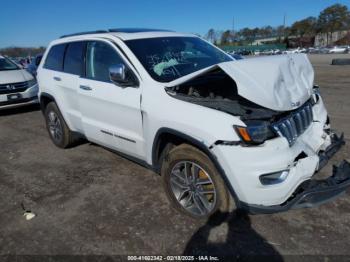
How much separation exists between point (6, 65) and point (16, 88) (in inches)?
54.5

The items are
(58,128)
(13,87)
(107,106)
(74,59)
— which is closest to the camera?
(107,106)

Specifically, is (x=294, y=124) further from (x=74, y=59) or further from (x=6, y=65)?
(x=6, y=65)

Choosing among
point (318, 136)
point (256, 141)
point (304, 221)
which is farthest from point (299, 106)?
point (304, 221)

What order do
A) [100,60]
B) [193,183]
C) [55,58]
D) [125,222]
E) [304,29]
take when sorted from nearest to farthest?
[193,183]
[125,222]
[100,60]
[55,58]
[304,29]

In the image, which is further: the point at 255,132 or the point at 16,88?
the point at 16,88

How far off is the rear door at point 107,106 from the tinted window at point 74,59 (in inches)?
7.7

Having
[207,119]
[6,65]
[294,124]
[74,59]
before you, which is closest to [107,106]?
[74,59]

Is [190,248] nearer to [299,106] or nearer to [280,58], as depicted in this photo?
[299,106]

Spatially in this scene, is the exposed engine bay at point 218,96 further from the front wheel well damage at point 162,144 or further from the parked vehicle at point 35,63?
the parked vehicle at point 35,63

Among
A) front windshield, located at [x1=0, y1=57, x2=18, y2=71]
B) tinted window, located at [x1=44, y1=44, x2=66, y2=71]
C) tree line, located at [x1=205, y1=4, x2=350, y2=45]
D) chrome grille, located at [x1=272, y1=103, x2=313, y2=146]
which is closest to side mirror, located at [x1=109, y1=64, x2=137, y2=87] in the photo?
chrome grille, located at [x1=272, y1=103, x2=313, y2=146]

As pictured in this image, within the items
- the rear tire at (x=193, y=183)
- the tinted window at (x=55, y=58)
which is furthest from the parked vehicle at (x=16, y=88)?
the rear tire at (x=193, y=183)

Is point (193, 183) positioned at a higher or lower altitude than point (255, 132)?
lower

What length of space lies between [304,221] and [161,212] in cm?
145

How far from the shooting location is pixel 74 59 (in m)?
4.91
